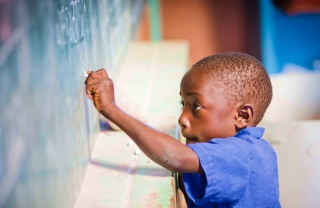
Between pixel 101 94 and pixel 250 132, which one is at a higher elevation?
pixel 101 94

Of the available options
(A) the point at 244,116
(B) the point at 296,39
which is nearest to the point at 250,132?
(A) the point at 244,116

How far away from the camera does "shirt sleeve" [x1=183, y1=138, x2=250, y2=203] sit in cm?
114

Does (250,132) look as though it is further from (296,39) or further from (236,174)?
(296,39)

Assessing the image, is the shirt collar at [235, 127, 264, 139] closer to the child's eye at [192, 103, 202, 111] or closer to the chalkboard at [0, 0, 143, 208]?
the child's eye at [192, 103, 202, 111]

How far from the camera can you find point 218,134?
4.31ft

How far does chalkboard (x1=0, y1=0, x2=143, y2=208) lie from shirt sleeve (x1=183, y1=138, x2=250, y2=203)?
0.26 meters

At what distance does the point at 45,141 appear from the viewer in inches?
36.8

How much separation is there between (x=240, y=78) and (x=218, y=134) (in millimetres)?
138

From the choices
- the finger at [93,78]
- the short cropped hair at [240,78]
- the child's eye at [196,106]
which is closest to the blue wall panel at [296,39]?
the short cropped hair at [240,78]

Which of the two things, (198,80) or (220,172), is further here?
(198,80)

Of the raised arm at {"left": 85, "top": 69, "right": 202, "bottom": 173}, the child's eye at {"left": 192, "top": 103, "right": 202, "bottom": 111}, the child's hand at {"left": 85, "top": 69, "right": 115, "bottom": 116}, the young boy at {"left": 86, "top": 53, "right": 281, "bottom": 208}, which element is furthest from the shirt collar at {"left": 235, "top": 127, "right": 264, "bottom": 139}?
the child's hand at {"left": 85, "top": 69, "right": 115, "bottom": 116}

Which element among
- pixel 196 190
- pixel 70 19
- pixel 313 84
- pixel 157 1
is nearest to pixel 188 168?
pixel 196 190

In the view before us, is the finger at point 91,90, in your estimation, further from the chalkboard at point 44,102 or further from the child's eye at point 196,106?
the child's eye at point 196,106

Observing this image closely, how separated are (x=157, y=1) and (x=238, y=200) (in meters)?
2.45
